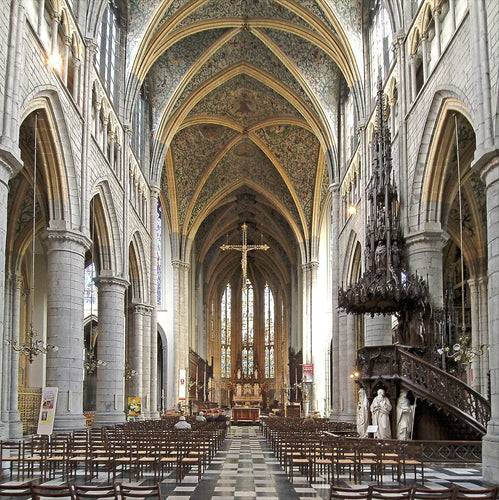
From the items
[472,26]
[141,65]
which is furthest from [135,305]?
[472,26]

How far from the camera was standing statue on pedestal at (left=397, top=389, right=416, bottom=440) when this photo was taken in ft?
57.5

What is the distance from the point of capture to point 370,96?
Answer: 92.2 feet

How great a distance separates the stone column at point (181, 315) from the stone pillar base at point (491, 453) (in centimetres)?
3374

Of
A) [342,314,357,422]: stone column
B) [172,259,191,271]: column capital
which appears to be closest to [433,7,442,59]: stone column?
[342,314,357,422]: stone column

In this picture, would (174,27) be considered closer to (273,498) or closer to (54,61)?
(54,61)

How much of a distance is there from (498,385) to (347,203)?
21263 mm

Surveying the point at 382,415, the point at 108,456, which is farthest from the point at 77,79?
the point at 382,415

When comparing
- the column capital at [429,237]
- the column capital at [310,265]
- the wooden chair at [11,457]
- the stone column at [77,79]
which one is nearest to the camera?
the wooden chair at [11,457]

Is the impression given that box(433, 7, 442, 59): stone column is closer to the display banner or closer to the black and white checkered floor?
the black and white checkered floor

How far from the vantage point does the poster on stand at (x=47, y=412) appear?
15.8 metres

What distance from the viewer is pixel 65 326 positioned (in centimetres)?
1938

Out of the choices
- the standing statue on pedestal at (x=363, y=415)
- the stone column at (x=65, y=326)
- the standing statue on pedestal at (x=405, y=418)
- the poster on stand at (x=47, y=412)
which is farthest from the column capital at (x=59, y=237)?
the standing statue on pedestal at (x=405, y=418)

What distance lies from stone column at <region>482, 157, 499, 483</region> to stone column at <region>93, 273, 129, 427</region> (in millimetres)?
15401

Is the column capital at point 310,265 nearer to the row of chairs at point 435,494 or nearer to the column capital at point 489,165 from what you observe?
the column capital at point 489,165
